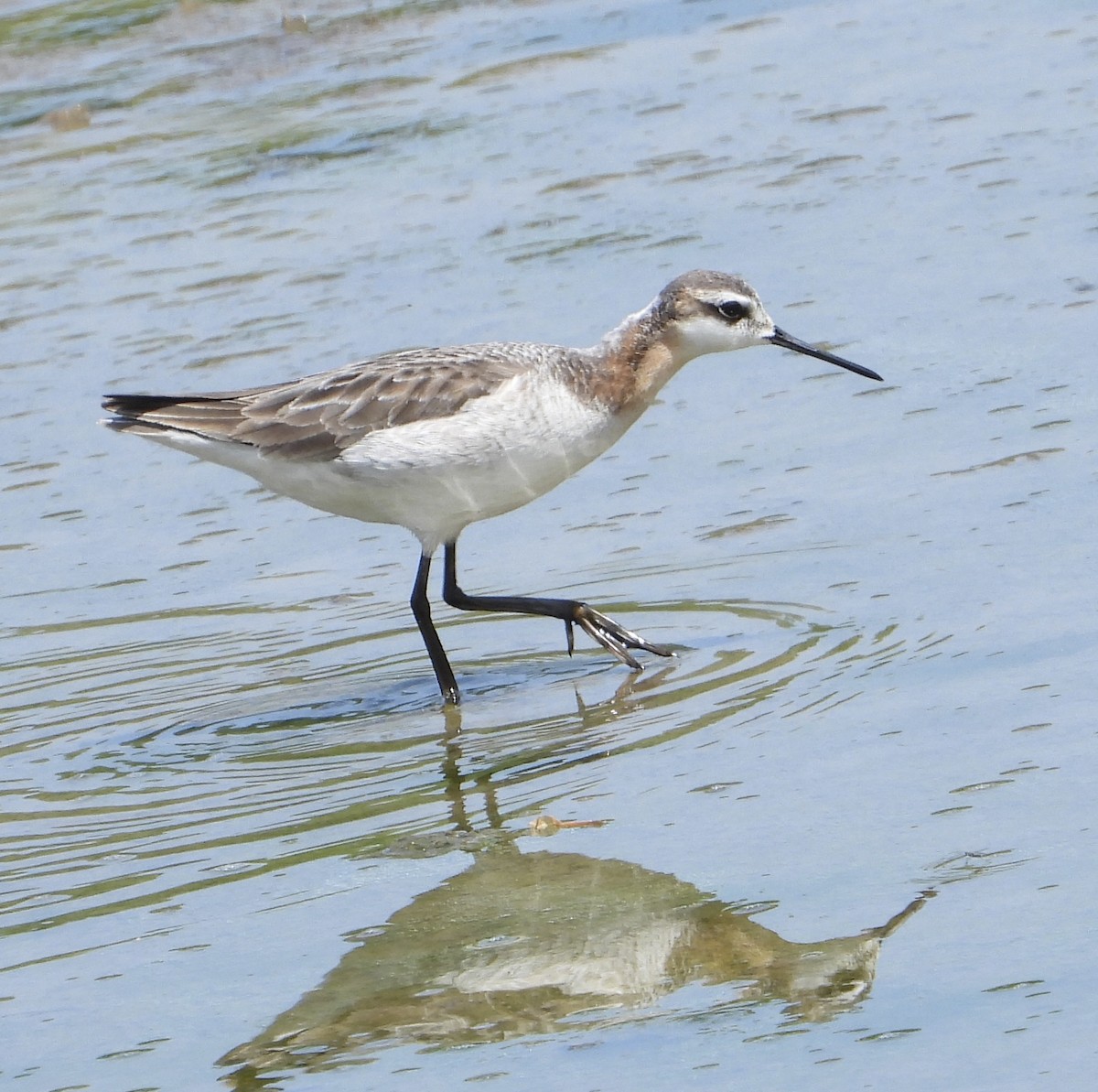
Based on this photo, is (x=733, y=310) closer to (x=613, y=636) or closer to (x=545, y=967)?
(x=613, y=636)

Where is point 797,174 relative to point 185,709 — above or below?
above

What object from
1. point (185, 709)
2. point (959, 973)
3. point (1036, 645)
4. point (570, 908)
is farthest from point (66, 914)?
point (1036, 645)

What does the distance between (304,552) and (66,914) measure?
3377mm

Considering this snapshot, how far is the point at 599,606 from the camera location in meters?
8.17

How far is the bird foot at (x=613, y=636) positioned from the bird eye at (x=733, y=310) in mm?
1440

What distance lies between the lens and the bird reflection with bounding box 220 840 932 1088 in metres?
4.75

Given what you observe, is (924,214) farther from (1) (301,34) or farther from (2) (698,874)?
(1) (301,34)

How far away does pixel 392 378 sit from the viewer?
316 inches

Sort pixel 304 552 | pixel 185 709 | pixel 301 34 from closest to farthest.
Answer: pixel 185 709, pixel 304 552, pixel 301 34

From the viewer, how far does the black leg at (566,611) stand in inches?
297

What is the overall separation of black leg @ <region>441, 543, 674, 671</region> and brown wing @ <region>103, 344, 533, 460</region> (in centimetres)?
63

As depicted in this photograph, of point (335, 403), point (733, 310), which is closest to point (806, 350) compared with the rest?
point (733, 310)

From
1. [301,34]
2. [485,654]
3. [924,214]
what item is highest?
[301,34]

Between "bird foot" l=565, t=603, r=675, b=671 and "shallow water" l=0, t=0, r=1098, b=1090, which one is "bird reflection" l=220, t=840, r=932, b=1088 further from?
"bird foot" l=565, t=603, r=675, b=671
